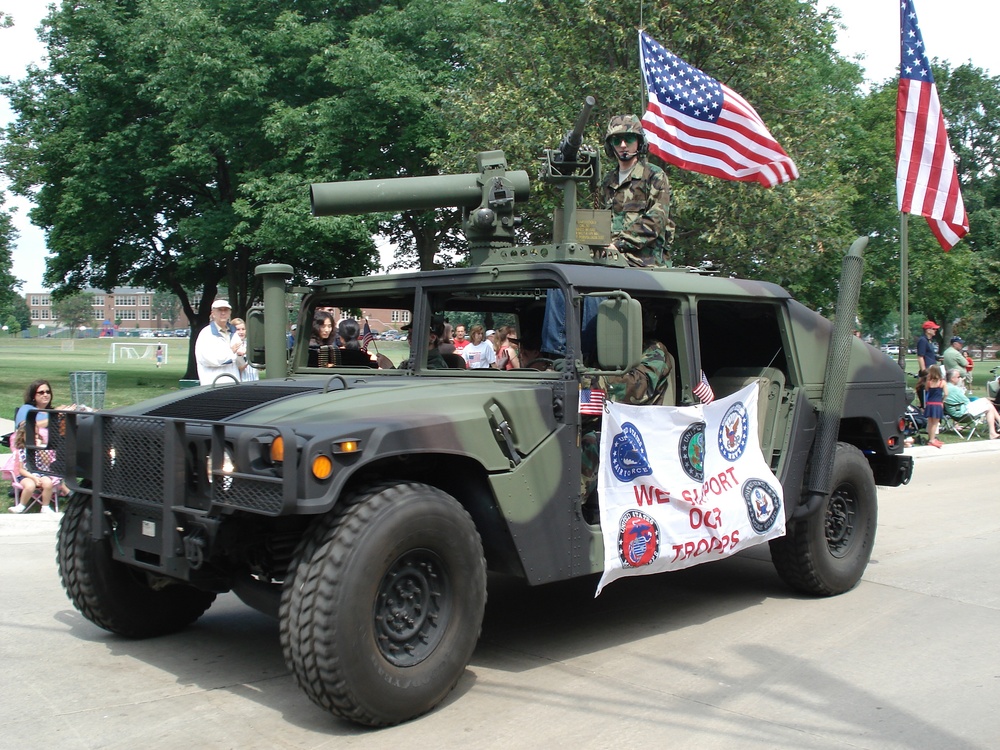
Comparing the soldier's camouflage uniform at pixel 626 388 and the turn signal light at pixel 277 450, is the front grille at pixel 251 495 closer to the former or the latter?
the turn signal light at pixel 277 450

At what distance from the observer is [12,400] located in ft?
66.0

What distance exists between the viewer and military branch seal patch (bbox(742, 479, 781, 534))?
5805 mm

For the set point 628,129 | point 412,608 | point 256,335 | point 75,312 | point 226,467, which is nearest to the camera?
point 226,467

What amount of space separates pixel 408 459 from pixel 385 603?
0.64 meters

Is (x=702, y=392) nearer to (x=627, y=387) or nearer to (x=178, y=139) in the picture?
(x=627, y=387)

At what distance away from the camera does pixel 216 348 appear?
29.7 feet

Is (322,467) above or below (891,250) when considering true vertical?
below

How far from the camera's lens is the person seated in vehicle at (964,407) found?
17.2m

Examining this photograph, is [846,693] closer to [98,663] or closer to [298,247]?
[98,663]

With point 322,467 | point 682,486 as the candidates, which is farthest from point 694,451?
point 322,467

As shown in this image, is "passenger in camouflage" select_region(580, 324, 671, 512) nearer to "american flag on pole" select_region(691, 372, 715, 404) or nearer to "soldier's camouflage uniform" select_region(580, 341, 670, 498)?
"soldier's camouflage uniform" select_region(580, 341, 670, 498)

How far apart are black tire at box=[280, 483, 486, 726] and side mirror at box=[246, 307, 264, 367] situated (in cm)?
216

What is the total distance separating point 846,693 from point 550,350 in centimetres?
213

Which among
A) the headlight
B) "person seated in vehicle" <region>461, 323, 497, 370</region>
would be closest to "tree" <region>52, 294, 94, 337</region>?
"person seated in vehicle" <region>461, 323, 497, 370</region>
